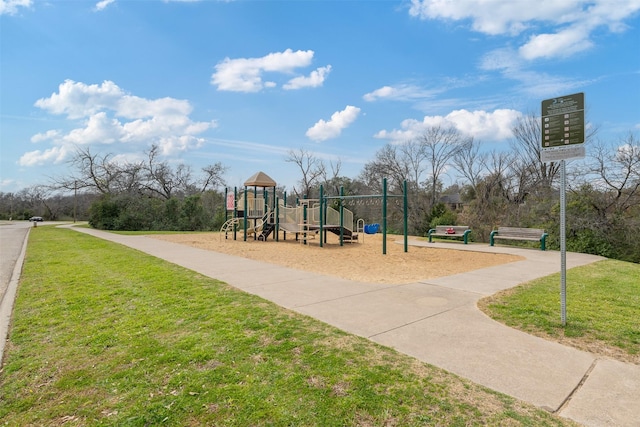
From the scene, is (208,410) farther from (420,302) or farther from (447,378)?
(420,302)

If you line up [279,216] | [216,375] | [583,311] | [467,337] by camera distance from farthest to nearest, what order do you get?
1. [279,216]
2. [583,311]
3. [467,337]
4. [216,375]

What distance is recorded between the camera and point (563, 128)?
13.8ft

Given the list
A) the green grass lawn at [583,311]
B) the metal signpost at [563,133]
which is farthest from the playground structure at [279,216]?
the metal signpost at [563,133]

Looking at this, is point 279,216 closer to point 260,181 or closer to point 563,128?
point 260,181

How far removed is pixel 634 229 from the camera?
12617 millimetres

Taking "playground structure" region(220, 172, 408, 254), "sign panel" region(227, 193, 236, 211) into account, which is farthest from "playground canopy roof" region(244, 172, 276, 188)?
"sign panel" region(227, 193, 236, 211)

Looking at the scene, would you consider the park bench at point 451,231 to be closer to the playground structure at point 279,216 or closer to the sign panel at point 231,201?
the playground structure at point 279,216

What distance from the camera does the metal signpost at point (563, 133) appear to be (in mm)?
4074

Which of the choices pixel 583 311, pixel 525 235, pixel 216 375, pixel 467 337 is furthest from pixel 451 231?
pixel 216 375

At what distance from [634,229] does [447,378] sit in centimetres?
1404

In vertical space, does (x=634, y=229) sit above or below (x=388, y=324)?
above

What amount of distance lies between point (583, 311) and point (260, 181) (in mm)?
15723

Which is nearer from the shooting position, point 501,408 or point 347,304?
point 501,408

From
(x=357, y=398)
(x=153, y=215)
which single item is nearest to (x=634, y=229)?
(x=357, y=398)
